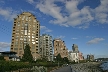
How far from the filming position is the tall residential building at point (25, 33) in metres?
152

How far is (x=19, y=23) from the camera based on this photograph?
6280 inches

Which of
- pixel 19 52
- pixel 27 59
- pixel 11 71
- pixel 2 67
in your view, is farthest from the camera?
pixel 19 52

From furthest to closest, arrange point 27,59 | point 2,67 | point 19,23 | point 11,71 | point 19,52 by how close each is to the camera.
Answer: point 19,23 → point 19,52 → point 27,59 → point 11,71 → point 2,67

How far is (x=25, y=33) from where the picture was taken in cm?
15750

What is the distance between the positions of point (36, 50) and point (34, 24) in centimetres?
2382

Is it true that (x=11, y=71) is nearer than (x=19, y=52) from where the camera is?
Yes

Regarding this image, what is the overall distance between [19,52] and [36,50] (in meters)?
14.3

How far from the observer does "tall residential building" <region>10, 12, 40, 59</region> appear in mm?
152000

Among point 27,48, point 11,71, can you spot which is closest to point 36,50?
point 27,48

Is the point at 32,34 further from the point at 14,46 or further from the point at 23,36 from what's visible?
the point at 14,46

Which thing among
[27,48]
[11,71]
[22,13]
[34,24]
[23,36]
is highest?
[22,13]

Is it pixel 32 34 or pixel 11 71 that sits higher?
pixel 32 34

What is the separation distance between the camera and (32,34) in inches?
6211

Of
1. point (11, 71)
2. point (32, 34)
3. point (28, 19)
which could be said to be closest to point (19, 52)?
point (32, 34)
